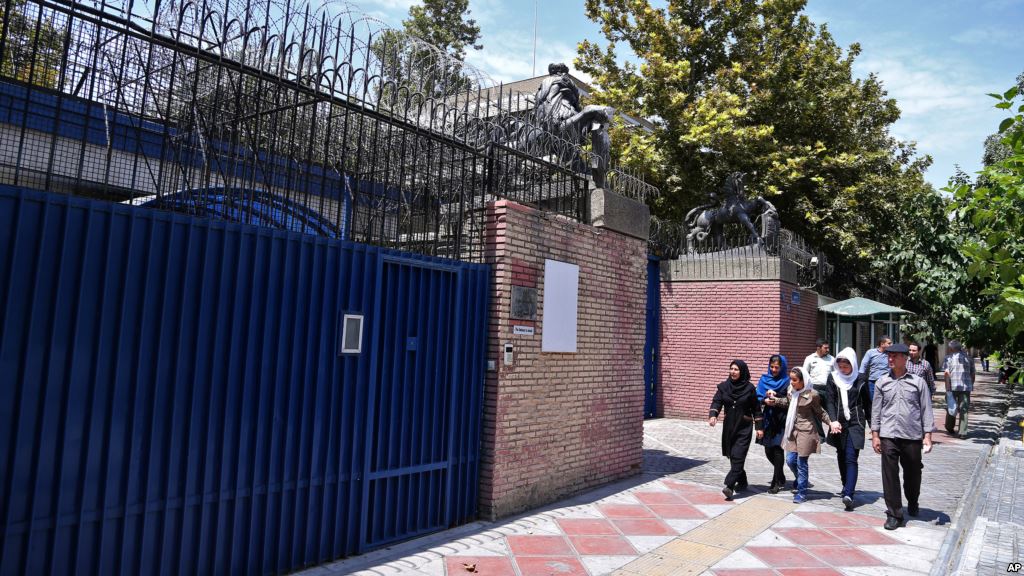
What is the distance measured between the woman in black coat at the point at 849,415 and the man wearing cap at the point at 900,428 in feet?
1.32

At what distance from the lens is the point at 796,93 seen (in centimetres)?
1844

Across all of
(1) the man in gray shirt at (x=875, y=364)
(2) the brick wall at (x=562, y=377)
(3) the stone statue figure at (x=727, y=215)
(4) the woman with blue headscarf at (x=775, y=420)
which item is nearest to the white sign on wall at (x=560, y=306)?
(2) the brick wall at (x=562, y=377)

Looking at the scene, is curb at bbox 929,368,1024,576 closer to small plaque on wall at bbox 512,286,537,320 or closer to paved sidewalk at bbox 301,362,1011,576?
paved sidewalk at bbox 301,362,1011,576

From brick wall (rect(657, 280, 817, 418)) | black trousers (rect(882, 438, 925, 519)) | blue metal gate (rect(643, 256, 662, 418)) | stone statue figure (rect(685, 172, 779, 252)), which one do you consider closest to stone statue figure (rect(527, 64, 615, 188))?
black trousers (rect(882, 438, 925, 519))

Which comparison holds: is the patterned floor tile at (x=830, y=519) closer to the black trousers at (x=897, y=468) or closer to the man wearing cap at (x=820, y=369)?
the black trousers at (x=897, y=468)

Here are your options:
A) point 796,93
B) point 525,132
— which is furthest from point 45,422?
point 796,93

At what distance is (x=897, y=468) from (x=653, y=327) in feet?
25.8

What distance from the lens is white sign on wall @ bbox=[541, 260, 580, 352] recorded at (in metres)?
6.86

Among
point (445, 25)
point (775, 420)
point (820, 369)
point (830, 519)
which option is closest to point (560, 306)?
point (775, 420)

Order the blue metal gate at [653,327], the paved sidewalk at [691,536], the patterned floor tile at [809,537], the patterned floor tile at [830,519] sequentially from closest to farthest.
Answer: the paved sidewalk at [691,536], the patterned floor tile at [809,537], the patterned floor tile at [830,519], the blue metal gate at [653,327]

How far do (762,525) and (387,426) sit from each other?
3.88m

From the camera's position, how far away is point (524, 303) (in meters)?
6.55

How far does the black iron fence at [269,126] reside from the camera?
418cm

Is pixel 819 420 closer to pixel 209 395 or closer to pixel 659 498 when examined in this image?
pixel 659 498
